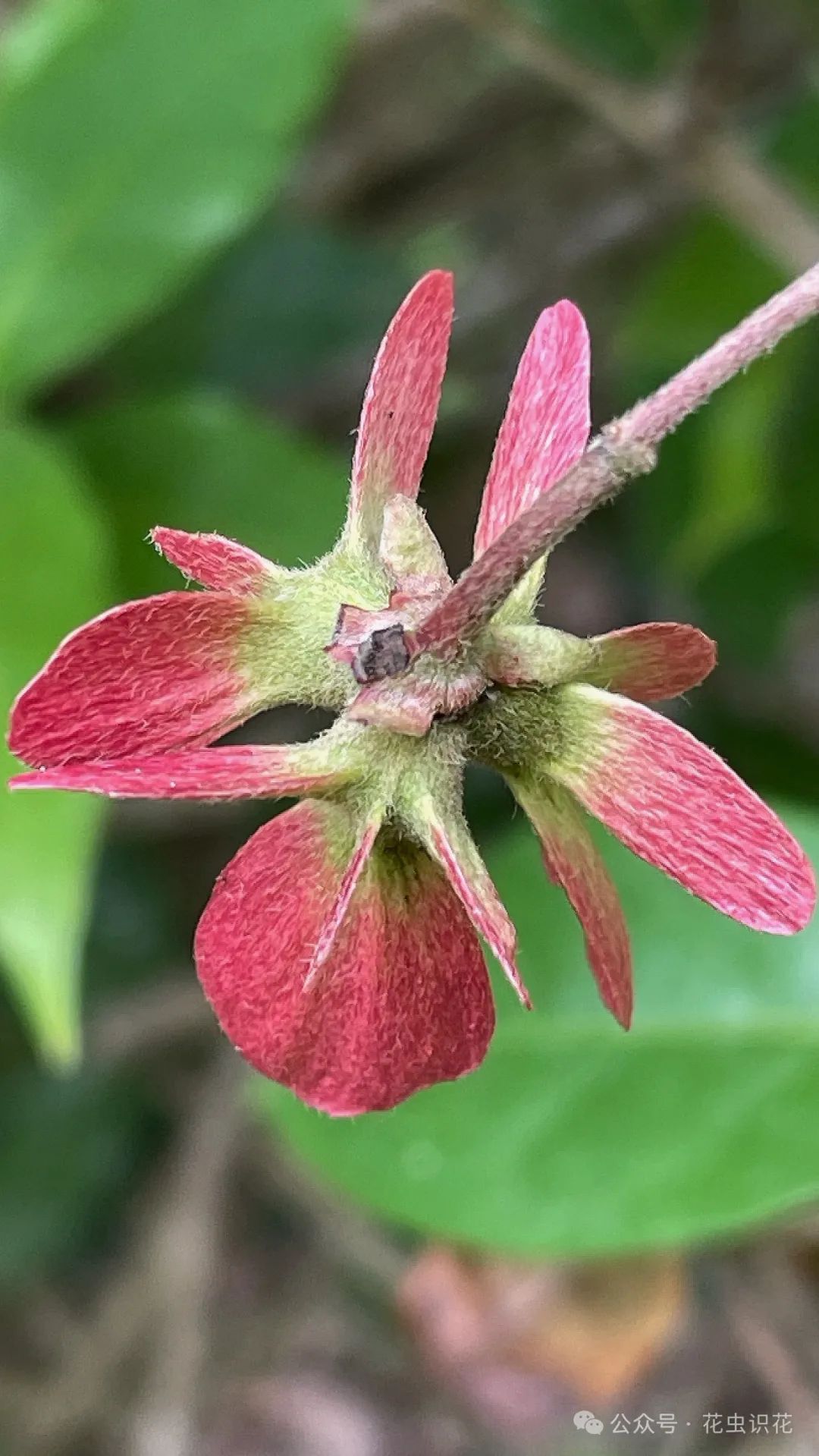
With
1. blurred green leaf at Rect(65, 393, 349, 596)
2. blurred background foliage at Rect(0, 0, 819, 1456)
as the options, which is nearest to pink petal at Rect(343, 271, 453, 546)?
blurred background foliage at Rect(0, 0, 819, 1456)

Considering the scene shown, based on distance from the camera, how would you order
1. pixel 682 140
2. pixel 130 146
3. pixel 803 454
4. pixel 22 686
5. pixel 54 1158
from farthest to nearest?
pixel 54 1158 → pixel 803 454 → pixel 682 140 → pixel 130 146 → pixel 22 686

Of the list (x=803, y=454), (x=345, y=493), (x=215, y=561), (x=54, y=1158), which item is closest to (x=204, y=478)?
(x=345, y=493)

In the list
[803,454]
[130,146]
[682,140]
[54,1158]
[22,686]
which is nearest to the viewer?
[22,686]

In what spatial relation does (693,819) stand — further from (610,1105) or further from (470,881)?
(610,1105)

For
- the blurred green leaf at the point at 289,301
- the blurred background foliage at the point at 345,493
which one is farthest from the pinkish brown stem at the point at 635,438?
the blurred green leaf at the point at 289,301

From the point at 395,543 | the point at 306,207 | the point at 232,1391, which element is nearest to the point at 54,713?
the point at 395,543

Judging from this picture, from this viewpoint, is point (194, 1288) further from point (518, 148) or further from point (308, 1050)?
point (518, 148)
